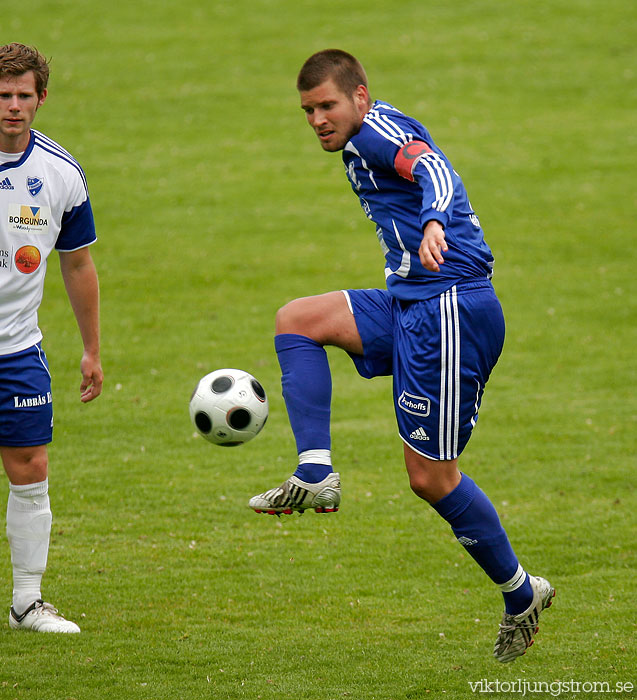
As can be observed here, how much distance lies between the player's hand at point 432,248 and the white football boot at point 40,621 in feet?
10.6

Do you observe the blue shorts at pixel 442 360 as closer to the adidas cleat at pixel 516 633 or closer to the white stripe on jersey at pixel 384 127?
the white stripe on jersey at pixel 384 127

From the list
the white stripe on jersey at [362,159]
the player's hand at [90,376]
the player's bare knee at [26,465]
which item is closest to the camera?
the white stripe on jersey at [362,159]

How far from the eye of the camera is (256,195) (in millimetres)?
18484

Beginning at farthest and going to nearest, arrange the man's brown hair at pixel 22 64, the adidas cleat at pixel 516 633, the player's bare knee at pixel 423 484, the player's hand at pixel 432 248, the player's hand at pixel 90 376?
Answer: the player's hand at pixel 90 376
the adidas cleat at pixel 516 633
the man's brown hair at pixel 22 64
the player's bare knee at pixel 423 484
the player's hand at pixel 432 248

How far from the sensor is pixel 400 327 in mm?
5281

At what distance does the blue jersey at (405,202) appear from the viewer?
4984 millimetres

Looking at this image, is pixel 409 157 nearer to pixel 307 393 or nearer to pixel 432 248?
pixel 432 248

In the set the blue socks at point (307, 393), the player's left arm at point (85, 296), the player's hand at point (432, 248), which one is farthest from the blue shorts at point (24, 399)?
the player's hand at point (432, 248)

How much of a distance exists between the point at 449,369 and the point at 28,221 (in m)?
2.41

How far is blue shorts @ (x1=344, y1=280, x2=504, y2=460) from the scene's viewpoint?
203 inches

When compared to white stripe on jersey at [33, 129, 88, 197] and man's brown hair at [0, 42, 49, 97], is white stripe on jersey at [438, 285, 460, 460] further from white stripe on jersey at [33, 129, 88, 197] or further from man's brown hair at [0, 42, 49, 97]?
man's brown hair at [0, 42, 49, 97]

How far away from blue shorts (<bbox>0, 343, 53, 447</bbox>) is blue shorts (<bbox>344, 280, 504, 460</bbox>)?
1.87 meters

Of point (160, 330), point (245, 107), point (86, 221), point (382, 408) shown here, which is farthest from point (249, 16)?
point (86, 221)

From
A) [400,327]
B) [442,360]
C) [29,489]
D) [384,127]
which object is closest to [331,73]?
[384,127]
